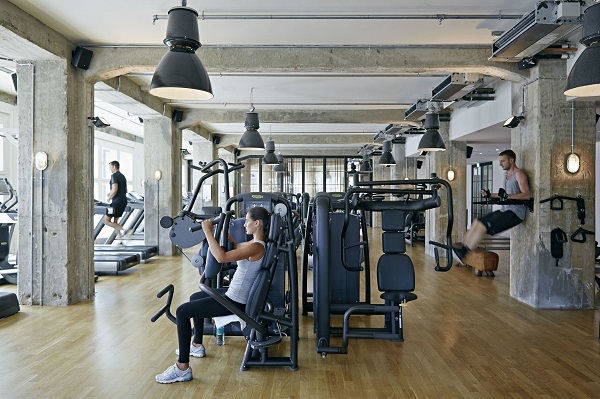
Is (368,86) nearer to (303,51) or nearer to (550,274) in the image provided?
(303,51)

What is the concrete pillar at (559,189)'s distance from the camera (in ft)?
20.3

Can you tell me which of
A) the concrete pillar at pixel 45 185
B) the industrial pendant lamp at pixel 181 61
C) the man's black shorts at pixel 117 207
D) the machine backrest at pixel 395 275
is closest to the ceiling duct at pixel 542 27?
the machine backrest at pixel 395 275

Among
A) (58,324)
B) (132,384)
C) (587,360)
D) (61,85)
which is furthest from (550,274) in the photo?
(61,85)

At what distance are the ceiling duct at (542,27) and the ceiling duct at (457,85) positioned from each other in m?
1.43

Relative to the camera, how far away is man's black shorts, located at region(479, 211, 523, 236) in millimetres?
5652

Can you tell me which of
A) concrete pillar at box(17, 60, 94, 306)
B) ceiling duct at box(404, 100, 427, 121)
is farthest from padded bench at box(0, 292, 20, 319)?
ceiling duct at box(404, 100, 427, 121)

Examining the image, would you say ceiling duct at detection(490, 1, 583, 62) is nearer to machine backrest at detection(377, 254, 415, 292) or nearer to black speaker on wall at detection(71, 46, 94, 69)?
machine backrest at detection(377, 254, 415, 292)

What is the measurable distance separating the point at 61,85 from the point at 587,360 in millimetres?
5956

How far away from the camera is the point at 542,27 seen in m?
4.72

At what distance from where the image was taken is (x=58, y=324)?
5285mm

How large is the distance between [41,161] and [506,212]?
536 centimetres

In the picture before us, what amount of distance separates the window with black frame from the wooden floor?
1374 centimetres

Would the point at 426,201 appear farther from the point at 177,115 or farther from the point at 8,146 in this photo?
the point at 8,146

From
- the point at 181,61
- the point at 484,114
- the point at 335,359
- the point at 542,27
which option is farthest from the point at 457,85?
the point at 181,61
